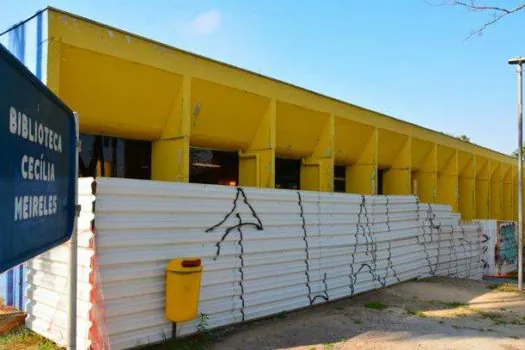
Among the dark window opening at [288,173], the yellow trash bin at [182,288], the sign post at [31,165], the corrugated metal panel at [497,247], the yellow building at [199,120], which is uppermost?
the yellow building at [199,120]

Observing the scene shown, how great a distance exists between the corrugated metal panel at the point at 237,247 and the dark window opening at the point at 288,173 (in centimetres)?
361

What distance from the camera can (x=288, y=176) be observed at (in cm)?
1288

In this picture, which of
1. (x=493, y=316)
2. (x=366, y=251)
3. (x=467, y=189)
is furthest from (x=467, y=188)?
(x=493, y=316)

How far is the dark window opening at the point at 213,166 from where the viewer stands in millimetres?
10398

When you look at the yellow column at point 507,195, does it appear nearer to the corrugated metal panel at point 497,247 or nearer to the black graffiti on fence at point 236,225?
the corrugated metal panel at point 497,247

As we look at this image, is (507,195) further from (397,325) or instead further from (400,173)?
(397,325)

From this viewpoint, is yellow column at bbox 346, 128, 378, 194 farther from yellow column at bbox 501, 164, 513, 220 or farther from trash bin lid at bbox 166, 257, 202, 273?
yellow column at bbox 501, 164, 513, 220

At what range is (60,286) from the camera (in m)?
5.07

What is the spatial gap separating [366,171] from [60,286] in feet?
35.5

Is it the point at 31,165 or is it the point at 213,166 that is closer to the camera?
the point at 31,165

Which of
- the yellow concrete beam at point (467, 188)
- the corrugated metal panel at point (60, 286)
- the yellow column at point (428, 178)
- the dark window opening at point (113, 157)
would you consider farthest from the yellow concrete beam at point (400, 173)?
the corrugated metal panel at point (60, 286)

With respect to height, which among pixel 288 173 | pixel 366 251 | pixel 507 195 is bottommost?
pixel 366 251

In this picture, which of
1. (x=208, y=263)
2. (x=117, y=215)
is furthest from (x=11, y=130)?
(x=208, y=263)

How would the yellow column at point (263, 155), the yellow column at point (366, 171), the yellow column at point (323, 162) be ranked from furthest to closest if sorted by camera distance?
the yellow column at point (366, 171), the yellow column at point (323, 162), the yellow column at point (263, 155)
